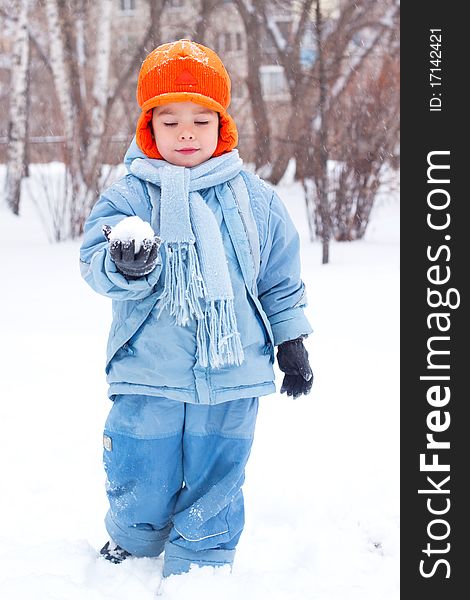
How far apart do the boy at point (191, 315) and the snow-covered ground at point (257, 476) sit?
18 cm

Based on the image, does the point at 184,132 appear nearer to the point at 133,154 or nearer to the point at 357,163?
the point at 133,154

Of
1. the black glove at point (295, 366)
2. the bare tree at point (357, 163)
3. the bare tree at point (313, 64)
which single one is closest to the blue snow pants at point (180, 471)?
the black glove at point (295, 366)

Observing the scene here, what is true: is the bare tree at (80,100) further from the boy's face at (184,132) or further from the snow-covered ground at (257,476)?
the boy's face at (184,132)

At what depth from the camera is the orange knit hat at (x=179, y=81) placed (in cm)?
193

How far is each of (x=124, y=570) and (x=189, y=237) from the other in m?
0.93

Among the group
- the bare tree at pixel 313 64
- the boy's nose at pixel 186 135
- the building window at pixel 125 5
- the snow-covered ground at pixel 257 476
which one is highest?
the building window at pixel 125 5

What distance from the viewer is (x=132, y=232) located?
1715 millimetres

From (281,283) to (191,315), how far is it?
31 centimetres

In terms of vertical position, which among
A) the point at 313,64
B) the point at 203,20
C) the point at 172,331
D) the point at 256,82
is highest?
the point at 203,20

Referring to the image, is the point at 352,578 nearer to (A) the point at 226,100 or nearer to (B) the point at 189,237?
(B) the point at 189,237

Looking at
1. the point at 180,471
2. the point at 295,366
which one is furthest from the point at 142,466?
the point at 295,366

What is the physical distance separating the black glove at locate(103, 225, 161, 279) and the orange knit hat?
395 millimetres

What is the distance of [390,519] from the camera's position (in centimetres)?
255

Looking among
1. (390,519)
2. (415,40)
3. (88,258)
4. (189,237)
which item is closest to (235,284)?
(189,237)
